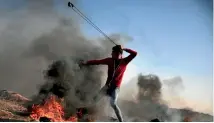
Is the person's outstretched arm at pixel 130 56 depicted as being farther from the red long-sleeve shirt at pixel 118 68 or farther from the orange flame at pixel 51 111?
the orange flame at pixel 51 111

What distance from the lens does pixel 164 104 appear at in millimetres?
5113

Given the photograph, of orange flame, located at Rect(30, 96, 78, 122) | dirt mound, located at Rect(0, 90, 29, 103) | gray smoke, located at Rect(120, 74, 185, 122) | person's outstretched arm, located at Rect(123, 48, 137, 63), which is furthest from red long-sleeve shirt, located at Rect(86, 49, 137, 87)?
dirt mound, located at Rect(0, 90, 29, 103)

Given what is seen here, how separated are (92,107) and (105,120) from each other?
0.74 feet

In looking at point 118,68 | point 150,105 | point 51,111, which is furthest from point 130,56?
point 51,111

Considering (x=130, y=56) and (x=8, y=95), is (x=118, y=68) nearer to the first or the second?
(x=130, y=56)

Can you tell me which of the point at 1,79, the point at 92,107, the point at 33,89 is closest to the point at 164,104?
the point at 92,107

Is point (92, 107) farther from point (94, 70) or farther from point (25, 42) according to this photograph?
point (25, 42)

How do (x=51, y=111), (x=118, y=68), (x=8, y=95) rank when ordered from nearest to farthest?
(x=8, y=95)
(x=51, y=111)
(x=118, y=68)

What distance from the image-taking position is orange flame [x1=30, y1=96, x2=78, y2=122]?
4441mm

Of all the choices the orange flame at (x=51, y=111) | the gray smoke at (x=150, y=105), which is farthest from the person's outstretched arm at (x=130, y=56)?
the orange flame at (x=51, y=111)

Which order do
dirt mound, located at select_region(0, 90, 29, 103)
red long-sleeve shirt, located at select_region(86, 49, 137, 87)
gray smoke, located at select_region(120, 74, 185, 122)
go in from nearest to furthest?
dirt mound, located at select_region(0, 90, 29, 103)
red long-sleeve shirt, located at select_region(86, 49, 137, 87)
gray smoke, located at select_region(120, 74, 185, 122)

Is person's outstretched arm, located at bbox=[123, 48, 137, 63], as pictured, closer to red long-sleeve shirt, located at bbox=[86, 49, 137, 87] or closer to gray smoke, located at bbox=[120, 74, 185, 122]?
red long-sleeve shirt, located at bbox=[86, 49, 137, 87]

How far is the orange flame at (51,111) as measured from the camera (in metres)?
4.44

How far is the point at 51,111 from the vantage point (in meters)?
4.48
